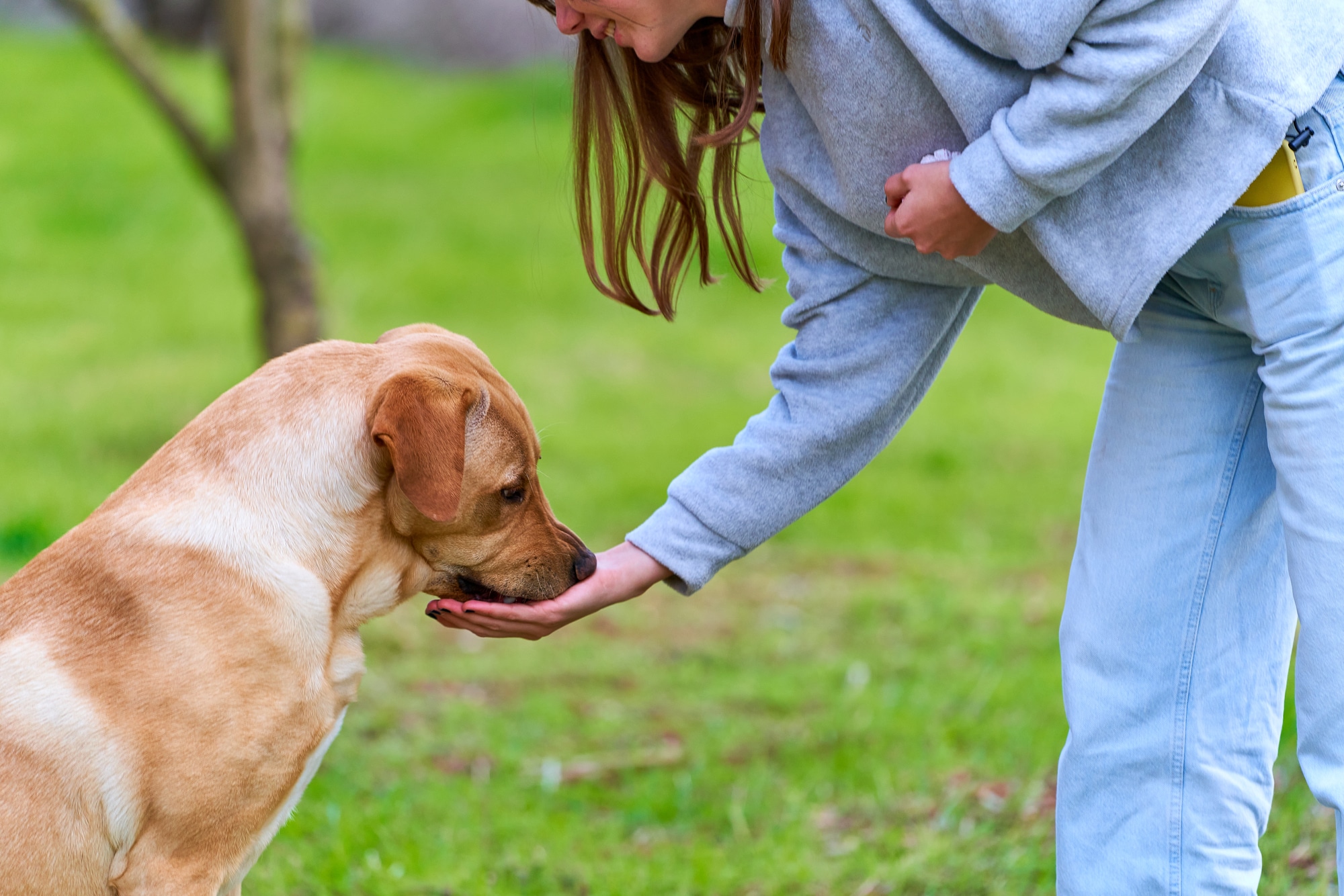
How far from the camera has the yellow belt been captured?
2.03 metres

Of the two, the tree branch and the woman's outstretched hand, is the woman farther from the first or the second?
the tree branch

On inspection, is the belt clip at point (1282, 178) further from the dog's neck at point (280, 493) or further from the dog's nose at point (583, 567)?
the dog's neck at point (280, 493)

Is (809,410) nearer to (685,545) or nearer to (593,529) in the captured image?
(685,545)

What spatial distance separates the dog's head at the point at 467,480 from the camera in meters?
2.42

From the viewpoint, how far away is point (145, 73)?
6.68 metres

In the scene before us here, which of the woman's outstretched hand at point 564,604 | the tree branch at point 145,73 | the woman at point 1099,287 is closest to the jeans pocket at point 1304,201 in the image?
the woman at point 1099,287

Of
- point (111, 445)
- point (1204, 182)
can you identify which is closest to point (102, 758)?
→ point (1204, 182)

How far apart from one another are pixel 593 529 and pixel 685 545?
432 cm

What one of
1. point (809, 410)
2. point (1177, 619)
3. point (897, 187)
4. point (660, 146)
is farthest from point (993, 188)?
point (1177, 619)

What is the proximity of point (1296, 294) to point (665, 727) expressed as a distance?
10.3 ft

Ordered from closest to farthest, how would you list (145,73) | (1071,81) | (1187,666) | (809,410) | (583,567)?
(1071,81) → (1187,666) → (809,410) → (583,567) → (145,73)

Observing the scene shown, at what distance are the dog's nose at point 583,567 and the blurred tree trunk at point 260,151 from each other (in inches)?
181

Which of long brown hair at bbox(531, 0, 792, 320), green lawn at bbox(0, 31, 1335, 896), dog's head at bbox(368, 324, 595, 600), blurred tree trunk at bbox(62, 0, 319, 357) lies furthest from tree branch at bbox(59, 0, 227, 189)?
long brown hair at bbox(531, 0, 792, 320)

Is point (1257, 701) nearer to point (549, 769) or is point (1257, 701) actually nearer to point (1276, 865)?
point (1276, 865)
